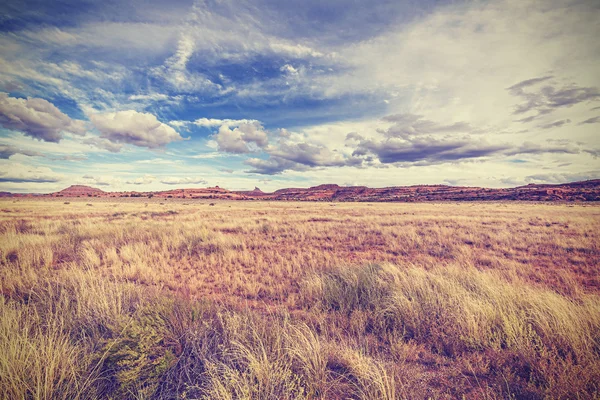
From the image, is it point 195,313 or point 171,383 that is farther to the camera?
point 195,313

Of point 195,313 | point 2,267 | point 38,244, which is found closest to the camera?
point 195,313

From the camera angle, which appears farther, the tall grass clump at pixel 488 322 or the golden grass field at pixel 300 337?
the tall grass clump at pixel 488 322

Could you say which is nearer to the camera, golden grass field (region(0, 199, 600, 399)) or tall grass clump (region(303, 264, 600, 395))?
golden grass field (region(0, 199, 600, 399))

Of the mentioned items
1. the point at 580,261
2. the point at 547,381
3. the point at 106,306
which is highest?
the point at 106,306

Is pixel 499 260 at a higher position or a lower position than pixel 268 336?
lower

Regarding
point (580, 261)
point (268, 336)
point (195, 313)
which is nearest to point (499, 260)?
point (580, 261)

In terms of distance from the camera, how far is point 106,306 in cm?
429

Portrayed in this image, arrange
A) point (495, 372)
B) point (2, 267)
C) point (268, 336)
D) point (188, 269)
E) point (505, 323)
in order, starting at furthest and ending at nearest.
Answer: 1. point (188, 269)
2. point (2, 267)
3. point (505, 323)
4. point (268, 336)
5. point (495, 372)

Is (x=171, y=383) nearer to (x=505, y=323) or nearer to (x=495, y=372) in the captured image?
(x=495, y=372)

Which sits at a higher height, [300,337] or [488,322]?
[300,337]

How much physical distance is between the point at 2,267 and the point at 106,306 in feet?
19.8

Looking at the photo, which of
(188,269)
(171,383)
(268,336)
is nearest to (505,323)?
(268,336)

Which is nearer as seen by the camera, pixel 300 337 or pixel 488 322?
pixel 300 337

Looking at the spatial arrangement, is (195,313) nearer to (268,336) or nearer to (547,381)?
(268,336)
